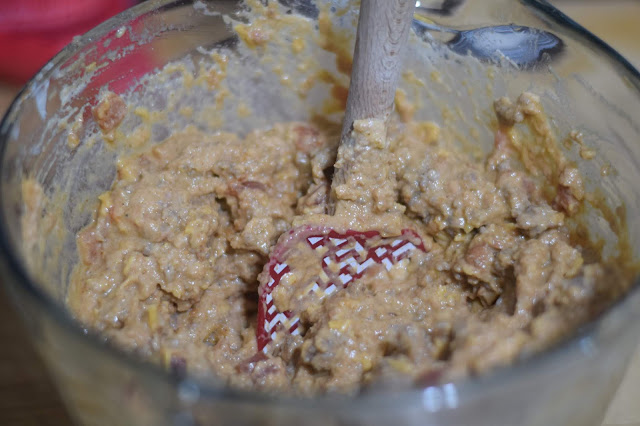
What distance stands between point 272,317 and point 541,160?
0.54 metres

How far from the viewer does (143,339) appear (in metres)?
1.03

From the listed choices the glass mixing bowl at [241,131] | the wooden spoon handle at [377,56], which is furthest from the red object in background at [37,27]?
the wooden spoon handle at [377,56]

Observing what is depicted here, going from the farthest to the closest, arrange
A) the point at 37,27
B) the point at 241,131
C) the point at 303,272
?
1. the point at 37,27
2. the point at 241,131
3. the point at 303,272

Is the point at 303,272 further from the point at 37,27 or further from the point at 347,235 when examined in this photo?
the point at 37,27

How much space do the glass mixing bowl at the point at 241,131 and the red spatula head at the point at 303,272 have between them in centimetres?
32

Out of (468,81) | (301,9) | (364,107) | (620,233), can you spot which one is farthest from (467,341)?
(301,9)

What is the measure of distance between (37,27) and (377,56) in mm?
1315

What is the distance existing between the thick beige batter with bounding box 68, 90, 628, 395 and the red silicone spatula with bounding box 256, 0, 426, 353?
11 mm

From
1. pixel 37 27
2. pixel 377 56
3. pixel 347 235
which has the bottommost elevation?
pixel 37 27

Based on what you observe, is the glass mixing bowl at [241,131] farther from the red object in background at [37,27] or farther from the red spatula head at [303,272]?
the red object in background at [37,27]

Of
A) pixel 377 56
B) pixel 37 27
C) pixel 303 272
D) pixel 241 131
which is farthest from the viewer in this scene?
pixel 37 27

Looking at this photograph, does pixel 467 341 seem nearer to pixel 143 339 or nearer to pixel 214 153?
pixel 143 339

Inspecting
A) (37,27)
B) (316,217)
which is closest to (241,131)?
(316,217)

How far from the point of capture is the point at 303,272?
1117mm
